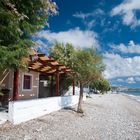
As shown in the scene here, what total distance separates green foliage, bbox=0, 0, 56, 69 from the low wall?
319cm

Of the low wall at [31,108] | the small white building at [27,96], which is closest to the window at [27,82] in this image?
the small white building at [27,96]

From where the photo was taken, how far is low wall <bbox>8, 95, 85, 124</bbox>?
12.3m

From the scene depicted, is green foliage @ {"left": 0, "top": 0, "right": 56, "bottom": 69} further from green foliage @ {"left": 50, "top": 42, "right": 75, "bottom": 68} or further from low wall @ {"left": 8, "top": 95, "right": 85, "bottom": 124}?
green foliage @ {"left": 50, "top": 42, "right": 75, "bottom": 68}

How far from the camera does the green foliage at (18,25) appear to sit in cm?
834

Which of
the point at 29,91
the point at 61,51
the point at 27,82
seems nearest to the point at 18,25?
the point at 27,82

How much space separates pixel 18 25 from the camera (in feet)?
29.1

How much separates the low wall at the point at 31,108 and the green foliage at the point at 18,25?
10.5 feet

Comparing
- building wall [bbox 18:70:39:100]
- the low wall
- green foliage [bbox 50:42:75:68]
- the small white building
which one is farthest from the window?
green foliage [bbox 50:42:75:68]

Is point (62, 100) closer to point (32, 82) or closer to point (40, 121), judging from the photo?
point (32, 82)

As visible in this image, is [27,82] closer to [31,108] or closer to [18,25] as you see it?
[31,108]

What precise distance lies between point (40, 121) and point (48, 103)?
3508 millimetres

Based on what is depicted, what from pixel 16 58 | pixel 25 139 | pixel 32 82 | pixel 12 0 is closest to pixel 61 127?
pixel 25 139

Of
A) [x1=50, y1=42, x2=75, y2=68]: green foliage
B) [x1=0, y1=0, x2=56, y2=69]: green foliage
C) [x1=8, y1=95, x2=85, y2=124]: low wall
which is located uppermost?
[x1=50, y1=42, x2=75, y2=68]: green foliage

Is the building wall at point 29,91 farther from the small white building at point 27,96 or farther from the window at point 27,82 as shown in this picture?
the window at point 27,82
